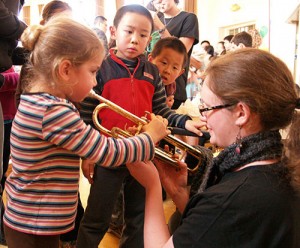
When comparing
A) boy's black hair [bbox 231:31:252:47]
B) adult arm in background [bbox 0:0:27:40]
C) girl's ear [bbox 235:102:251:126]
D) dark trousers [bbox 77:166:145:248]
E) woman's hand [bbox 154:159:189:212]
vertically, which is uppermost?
adult arm in background [bbox 0:0:27:40]

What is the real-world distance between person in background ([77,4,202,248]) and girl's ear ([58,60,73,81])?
368mm

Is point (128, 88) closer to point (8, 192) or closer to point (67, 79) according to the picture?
point (67, 79)

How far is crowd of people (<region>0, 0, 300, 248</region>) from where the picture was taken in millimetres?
739

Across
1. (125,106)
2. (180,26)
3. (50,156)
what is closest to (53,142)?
(50,156)

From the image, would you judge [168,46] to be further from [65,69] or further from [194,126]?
[65,69]

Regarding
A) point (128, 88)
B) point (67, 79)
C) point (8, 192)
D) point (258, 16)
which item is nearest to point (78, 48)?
point (67, 79)

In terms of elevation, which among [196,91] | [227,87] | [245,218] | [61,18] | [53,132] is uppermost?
[61,18]

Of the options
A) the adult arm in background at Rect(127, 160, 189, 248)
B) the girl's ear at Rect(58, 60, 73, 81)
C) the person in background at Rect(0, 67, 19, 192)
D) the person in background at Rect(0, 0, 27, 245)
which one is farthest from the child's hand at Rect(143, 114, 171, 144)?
the person in background at Rect(0, 67, 19, 192)

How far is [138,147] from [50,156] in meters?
0.29

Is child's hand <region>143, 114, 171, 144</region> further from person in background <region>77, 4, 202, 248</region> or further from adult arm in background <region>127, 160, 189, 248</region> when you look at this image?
person in background <region>77, 4, 202, 248</region>

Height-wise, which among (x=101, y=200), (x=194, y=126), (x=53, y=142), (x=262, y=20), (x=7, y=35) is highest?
(x=262, y=20)

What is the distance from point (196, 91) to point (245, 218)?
445cm

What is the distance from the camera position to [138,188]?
1.52m

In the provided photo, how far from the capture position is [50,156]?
3.25 ft
